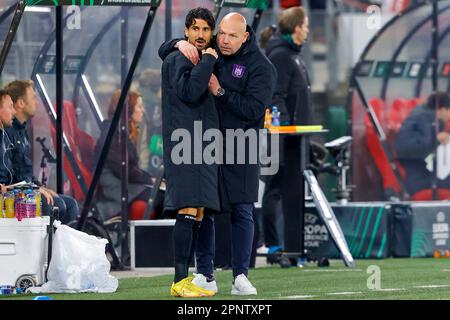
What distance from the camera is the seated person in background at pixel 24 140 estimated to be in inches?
525

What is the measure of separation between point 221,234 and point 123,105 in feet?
5.13

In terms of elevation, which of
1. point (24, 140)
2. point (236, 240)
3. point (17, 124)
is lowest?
point (236, 240)

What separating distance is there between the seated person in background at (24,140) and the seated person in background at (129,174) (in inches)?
70.7

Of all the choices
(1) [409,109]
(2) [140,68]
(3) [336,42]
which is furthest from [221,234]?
(3) [336,42]

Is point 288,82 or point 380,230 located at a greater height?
point 288,82

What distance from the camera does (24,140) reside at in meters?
13.6

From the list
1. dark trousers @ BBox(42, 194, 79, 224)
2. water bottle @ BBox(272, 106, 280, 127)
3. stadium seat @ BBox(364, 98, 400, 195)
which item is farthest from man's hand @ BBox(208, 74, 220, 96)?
stadium seat @ BBox(364, 98, 400, 195)

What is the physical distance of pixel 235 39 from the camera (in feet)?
39.4

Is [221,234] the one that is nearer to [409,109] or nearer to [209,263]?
[209,263]

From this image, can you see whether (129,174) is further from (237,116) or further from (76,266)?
(237,116)

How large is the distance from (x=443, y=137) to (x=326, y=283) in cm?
748

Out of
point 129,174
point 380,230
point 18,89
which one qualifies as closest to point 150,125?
point 129,174

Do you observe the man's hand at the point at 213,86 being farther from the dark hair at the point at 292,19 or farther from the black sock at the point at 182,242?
the dark hair at the point at 292,19

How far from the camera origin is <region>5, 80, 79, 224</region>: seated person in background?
1334 cm
